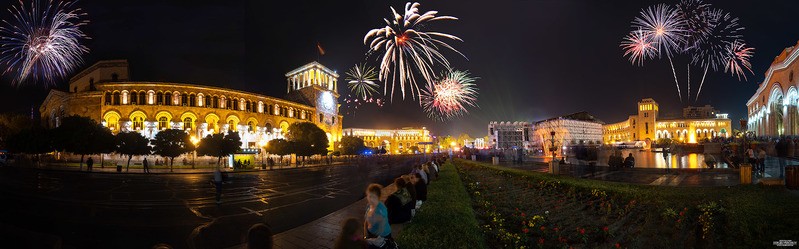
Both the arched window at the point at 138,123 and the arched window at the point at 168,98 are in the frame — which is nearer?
the arched window at the point at 138,123

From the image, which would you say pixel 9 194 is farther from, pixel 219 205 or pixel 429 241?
pixel 429 241

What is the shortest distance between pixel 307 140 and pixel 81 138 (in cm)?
2589

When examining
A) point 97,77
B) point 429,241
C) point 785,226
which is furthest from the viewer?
point 97,77

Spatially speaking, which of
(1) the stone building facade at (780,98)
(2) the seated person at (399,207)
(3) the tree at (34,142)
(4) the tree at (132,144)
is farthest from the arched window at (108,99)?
(1) the stone building facade at (780,98)

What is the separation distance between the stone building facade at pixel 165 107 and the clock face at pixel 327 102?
688 cm

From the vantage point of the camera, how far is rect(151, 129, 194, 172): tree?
40.1m

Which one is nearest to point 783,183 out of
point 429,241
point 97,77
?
point 429,241

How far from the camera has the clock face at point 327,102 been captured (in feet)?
286

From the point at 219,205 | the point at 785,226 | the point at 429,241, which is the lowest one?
the point at 219,205

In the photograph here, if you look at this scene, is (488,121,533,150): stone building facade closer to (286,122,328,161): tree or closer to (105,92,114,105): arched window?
(286,122,328,161): tree

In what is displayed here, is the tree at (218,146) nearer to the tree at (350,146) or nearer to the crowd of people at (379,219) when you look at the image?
the crowd of people at (379,219)

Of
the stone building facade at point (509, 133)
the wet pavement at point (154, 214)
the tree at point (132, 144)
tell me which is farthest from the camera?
the stone building facade at point (509, 133)

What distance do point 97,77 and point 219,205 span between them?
219ft

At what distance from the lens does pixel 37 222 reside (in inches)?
410
